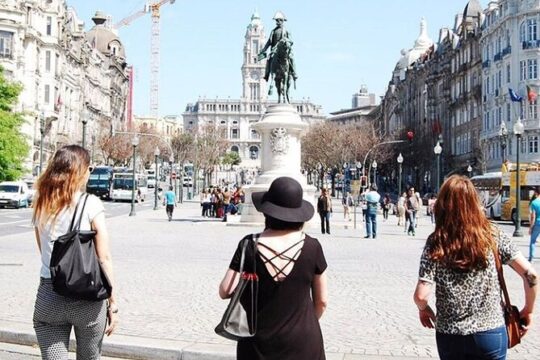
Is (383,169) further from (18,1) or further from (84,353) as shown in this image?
(84,353)

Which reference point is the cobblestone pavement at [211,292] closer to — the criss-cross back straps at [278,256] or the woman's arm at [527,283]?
the woman's arm at [527,283]

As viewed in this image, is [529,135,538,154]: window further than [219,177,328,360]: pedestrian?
Yes

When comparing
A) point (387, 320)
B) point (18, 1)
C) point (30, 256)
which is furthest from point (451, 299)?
point (18, 1)

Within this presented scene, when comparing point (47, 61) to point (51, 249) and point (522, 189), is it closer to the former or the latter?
point (522, 189)

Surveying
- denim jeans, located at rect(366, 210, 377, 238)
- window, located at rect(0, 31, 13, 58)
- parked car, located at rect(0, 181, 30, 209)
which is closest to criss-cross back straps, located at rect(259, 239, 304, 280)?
denim jeans, located at rect(366, 210, 377, 238)

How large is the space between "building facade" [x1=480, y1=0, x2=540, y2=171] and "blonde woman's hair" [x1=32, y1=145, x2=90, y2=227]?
56.4 m

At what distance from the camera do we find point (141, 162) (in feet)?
359

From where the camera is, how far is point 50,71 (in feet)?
251

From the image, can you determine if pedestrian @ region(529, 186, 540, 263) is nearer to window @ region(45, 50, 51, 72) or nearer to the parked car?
the parked car

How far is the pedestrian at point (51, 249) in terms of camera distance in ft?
15.9

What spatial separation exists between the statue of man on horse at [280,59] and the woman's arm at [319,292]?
27.2 m

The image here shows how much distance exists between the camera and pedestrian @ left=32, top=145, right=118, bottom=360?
486 centimetres

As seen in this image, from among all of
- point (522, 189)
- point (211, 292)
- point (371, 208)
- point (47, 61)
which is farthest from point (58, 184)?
point (47, 61)

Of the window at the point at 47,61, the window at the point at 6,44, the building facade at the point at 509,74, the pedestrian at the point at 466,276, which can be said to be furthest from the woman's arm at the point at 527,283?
the window at the point at 47,61
